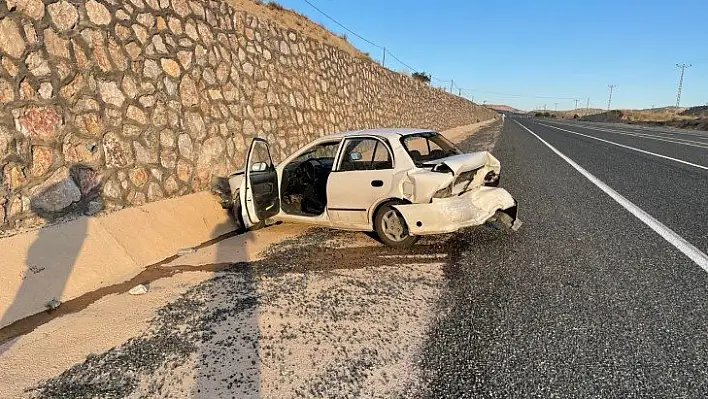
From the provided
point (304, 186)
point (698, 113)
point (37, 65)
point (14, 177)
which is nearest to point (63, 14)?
point (37, 65)

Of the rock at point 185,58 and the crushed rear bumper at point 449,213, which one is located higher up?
the rock at point 185,58

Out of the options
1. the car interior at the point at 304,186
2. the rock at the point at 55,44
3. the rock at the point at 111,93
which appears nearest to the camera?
the rock at the point at 55,44

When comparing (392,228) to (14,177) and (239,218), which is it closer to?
(239,218)

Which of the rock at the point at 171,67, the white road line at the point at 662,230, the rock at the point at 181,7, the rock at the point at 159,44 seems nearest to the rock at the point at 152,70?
the rock at the point at 171,67

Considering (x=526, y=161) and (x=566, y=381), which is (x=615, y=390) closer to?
(x=566, y=381)

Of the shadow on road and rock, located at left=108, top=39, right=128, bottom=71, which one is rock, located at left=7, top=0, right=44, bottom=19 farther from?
the shadow on road

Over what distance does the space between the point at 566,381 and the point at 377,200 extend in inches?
119

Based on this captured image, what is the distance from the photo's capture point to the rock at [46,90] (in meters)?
4.77

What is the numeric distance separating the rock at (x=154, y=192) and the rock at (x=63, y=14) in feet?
6.83

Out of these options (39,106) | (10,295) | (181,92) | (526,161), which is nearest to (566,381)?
(10,295)

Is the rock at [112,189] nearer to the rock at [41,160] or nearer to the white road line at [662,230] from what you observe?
the rock at [41,160]

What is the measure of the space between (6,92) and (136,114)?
1.62 metres

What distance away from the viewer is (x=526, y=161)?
14.1 metres

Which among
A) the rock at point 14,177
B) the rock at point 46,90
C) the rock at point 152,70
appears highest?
the rock at point 152,70
